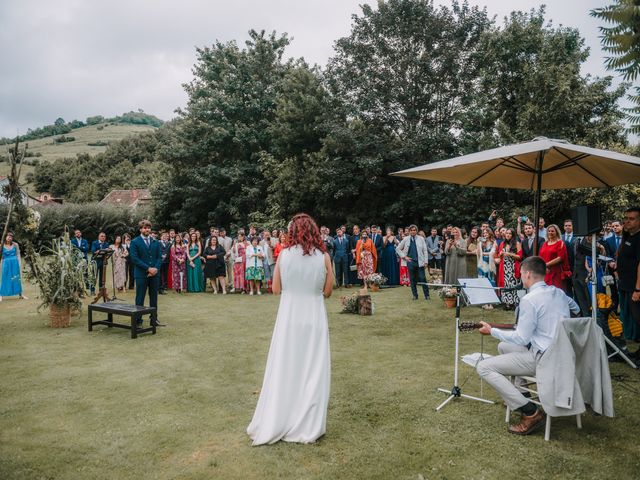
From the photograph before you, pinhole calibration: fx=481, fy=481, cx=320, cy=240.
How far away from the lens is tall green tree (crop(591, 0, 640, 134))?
231cm

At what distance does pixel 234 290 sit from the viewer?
16.7 m

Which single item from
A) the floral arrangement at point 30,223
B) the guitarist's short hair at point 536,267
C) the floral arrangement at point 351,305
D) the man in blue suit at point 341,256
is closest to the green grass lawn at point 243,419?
the guitarist's short hair at point 536,267

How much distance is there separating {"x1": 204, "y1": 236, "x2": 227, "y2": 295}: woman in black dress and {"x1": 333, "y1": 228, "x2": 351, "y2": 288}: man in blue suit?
13.4 ft

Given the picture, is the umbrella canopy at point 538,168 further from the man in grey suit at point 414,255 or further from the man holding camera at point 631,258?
the man in grey suit at point 414,255

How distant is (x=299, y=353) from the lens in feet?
15.8

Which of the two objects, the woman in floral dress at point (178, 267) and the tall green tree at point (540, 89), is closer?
the woman in floral dress at point (178, 267)

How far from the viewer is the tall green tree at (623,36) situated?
7.58 ft

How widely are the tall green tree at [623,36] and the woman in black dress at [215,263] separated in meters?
14.9

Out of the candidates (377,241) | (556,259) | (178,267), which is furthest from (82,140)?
(556,259)

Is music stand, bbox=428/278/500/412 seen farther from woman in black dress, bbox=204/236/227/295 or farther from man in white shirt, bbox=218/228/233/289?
man in white shirt, bbox=218/228/233/289

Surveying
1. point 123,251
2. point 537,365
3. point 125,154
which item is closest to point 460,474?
point 537,365

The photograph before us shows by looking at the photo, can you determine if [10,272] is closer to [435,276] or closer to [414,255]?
[414,255]

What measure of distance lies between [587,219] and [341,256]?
11.9 metres

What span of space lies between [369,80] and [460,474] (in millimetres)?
24760
